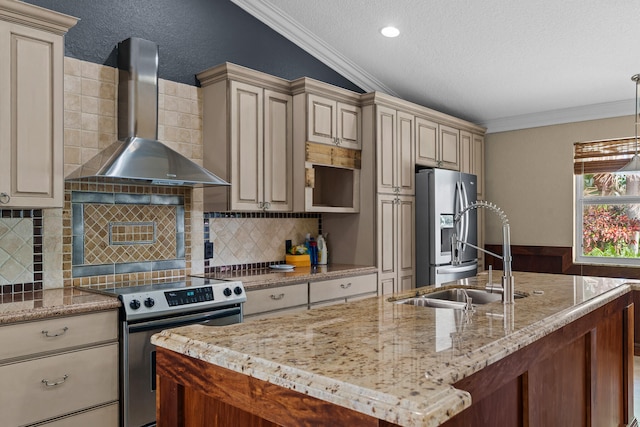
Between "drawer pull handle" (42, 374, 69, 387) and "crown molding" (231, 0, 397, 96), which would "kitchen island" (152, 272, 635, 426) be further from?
"crown molding" (231, 0, 397, 96)

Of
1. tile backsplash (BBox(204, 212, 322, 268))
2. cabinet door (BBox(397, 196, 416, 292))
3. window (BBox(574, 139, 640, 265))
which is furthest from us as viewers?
window (BBox(574, 139, 640, 265))

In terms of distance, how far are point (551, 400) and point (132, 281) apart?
264cm

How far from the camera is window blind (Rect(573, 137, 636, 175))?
5027 mm

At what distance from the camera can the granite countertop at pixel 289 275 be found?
3482 mm

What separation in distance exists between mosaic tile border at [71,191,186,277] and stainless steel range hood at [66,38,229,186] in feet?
0.63

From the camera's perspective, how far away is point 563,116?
535 centimetres

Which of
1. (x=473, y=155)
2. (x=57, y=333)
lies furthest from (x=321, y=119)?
(x=57, y=333)

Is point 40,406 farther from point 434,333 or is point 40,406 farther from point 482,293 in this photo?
point 482,293

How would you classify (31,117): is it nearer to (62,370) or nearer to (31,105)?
(31,105)

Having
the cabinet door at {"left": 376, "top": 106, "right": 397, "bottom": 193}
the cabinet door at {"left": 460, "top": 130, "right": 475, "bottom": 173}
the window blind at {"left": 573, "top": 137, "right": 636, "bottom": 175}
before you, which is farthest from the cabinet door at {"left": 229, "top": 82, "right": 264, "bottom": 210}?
the window blind at {"left": 573, "top": 137, "right": 636, "bottom": 175}

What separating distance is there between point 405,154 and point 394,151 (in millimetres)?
177

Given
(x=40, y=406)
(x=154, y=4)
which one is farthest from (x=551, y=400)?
(x=154, y=4)

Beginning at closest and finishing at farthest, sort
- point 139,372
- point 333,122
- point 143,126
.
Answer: point 139,372, point 143,126, point 333,122

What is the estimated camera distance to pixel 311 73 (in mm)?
4699
